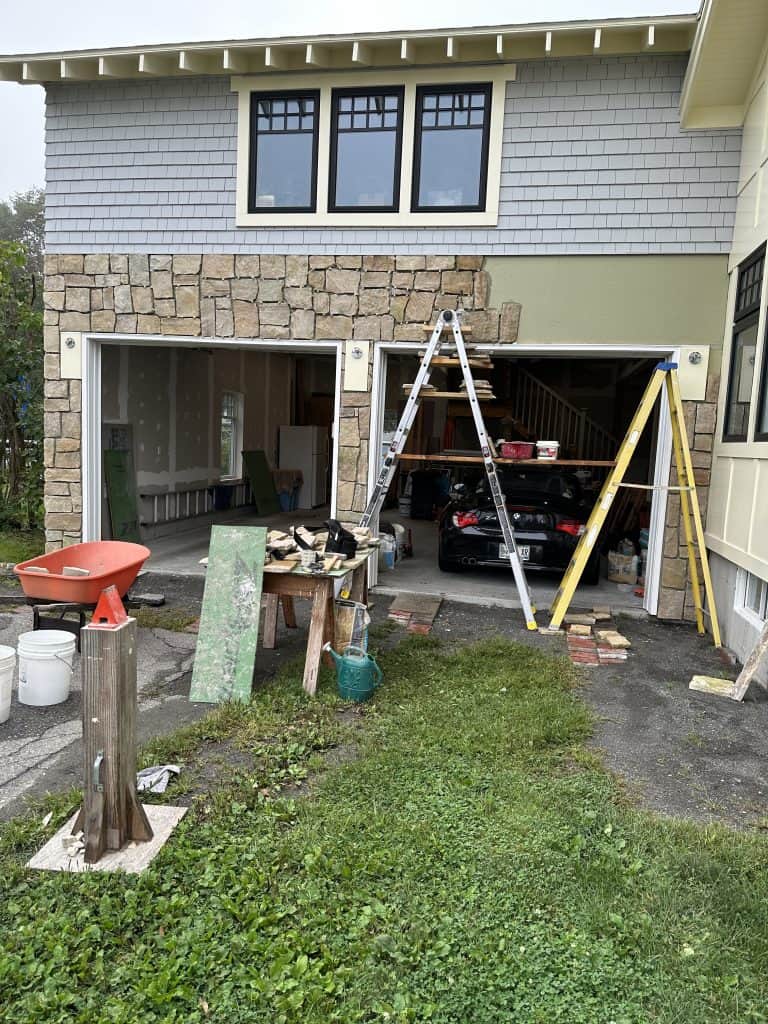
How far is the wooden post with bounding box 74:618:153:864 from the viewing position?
115 inches

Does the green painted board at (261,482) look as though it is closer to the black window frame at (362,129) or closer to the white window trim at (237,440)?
the white window trim at (237,440)

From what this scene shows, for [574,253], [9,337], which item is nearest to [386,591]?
[574,253]

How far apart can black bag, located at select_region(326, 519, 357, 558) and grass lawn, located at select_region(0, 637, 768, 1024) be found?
1.78 meters

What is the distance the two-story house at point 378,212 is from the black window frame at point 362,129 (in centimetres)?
2

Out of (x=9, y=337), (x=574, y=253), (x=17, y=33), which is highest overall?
(x=17, y=33)

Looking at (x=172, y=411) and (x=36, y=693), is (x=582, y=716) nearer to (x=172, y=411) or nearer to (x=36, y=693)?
(x=36, y=693)

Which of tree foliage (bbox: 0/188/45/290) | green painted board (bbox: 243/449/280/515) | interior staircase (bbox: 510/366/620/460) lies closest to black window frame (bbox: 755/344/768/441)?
interior staircase (bbox: 510/366/620/460)

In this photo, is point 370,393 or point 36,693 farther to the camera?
point 370,393

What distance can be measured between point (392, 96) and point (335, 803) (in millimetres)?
7144

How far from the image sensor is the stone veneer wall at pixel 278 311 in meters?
7.72

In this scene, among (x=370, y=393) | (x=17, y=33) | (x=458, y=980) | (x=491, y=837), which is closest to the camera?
(x=458, y=980)

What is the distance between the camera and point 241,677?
4867mm

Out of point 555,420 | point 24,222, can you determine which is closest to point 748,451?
point 555,420

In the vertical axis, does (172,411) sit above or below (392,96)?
below
